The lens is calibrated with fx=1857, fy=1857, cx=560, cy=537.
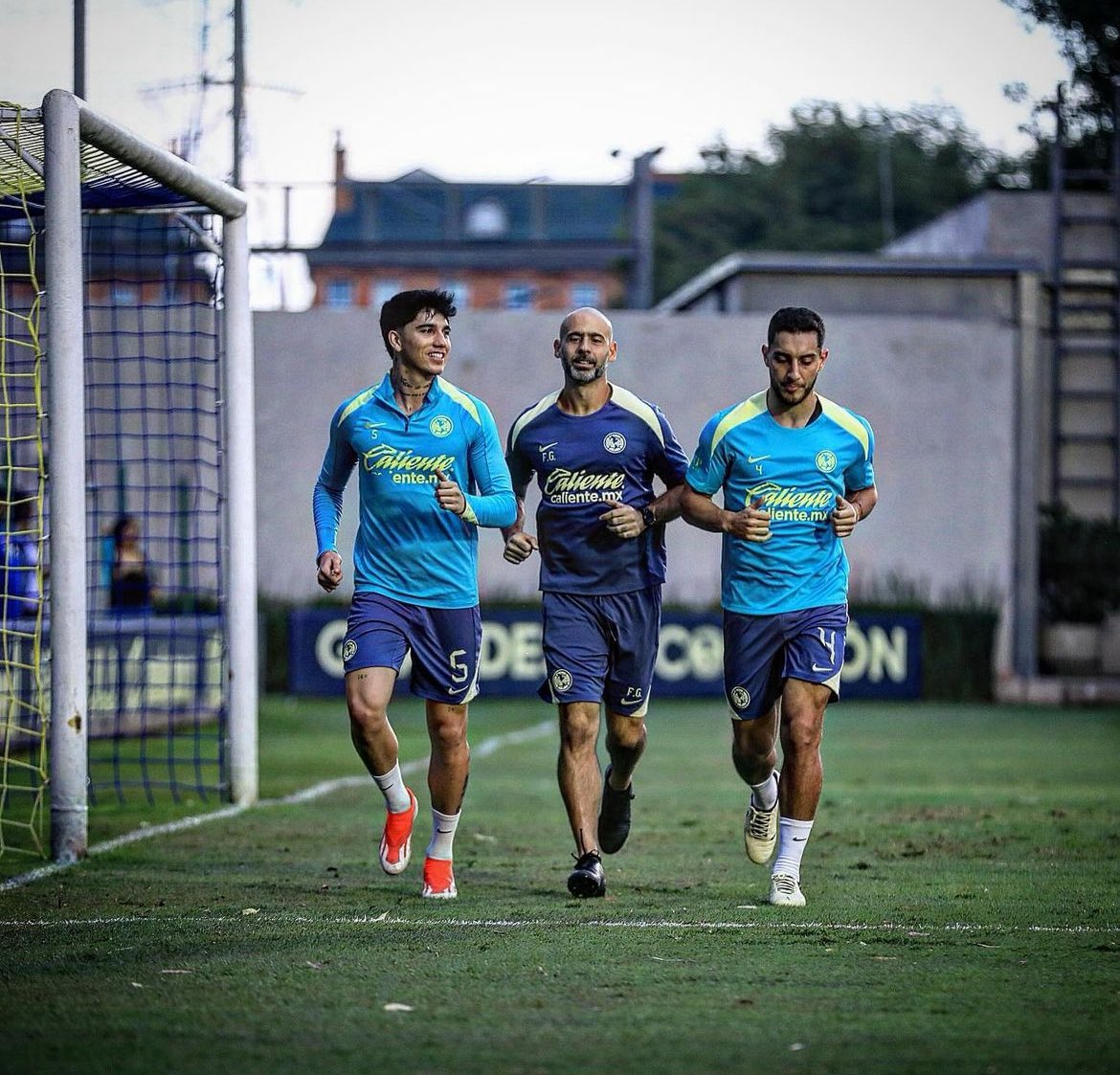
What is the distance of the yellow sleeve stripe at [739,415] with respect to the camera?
7.64m

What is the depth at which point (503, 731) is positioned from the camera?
60.8 feet

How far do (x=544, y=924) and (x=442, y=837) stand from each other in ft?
3.25

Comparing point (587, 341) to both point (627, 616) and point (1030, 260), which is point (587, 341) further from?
point (1030, 260)

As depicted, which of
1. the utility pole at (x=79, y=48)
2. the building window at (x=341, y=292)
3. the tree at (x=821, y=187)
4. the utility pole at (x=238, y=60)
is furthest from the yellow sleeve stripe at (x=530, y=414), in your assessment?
the building window at (x=341, y=292)

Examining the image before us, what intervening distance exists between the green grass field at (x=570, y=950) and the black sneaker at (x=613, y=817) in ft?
0.50

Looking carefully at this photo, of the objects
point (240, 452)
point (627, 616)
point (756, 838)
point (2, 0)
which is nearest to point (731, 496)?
point (627, 616)

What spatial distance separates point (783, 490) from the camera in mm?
7570

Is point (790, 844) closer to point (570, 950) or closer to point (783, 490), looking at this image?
point (783, 490)

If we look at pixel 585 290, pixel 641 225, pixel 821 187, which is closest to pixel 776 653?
pixel 641 225

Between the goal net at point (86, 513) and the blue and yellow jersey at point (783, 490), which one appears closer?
the blue and yellow jersey at point (783, 490)

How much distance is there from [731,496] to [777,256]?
2091 centimetres

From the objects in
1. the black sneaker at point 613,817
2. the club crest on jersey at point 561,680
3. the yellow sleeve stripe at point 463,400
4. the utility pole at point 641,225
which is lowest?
the black sneaker at point 613,817

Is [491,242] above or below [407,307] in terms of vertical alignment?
above

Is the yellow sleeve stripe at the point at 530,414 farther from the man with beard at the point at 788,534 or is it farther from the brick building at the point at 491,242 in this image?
the brick building at the point at 491,242
